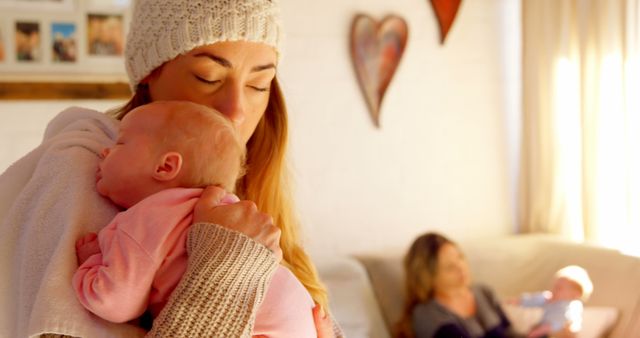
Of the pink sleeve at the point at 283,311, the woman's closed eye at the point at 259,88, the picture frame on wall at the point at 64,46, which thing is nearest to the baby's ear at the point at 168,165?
the pink sleeve at the point at 283,311

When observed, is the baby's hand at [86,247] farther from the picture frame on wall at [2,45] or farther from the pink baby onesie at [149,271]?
the picture frame on wall at [2,45]

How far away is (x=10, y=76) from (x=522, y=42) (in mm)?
2328

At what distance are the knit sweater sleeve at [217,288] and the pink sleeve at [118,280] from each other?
0.03 metres

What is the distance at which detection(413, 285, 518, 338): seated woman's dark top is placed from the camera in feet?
12.1

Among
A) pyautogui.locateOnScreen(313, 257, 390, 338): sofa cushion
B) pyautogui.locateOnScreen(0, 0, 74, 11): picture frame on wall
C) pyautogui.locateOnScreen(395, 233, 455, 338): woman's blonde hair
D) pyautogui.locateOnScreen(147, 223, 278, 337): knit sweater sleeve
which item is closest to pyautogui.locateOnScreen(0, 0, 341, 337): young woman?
pyautogui.locateOnScreen(147, 223, 278, 337): knit sweater sleeve

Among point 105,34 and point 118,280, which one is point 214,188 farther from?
point 105,34

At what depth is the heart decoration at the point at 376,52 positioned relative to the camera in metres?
3.84

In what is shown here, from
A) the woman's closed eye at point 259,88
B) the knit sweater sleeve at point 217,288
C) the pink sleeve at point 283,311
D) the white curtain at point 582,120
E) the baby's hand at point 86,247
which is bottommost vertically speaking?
the white curtain at point 582,120

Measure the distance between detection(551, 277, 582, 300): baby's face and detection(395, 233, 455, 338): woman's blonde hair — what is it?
1.75ft

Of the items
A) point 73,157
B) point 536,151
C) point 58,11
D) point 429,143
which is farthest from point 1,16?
point 536,151

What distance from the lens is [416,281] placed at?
3.73 metres

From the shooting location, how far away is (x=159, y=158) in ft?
3.45

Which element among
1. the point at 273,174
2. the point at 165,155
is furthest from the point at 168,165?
the point at 273,174

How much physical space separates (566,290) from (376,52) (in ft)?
4.04
